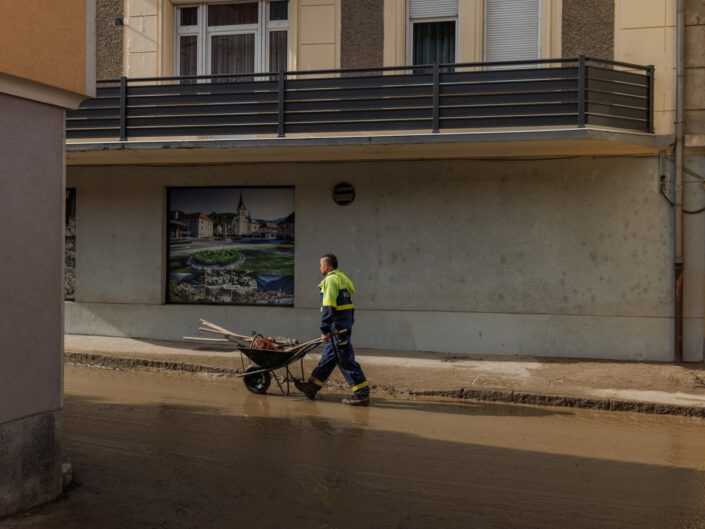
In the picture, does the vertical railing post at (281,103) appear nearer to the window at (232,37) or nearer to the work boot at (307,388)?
the window at (232,37)

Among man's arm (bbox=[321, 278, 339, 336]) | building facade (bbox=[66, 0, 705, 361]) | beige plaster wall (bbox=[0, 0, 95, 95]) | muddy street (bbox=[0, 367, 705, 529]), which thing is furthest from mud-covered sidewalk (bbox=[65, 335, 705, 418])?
beige plaster wall (bbox=[0, 0, 95, 95])

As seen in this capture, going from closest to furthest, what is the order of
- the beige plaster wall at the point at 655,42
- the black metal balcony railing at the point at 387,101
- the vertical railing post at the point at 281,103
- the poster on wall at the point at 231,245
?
the black metal balcony railing at the point at 387,101 < the beige plaster wall at the point at 655,42 < the vertical railing post at the point at 281,103 < the poster on wall at the point at 231,245

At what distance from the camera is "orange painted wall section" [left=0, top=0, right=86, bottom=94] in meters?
5.79

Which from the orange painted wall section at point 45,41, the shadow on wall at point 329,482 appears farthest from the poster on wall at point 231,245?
the orange painted wall section at point 45,41

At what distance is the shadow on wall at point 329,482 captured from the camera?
5.99 metres

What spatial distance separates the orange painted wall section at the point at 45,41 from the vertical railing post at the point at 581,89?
8176mm

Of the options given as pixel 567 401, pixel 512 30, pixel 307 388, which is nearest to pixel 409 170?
pixel 512 30

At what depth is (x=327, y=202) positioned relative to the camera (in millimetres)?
14820

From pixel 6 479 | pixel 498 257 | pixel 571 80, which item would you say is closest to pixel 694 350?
pixel 498 257

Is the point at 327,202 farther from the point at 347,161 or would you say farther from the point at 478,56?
the point at 478,56

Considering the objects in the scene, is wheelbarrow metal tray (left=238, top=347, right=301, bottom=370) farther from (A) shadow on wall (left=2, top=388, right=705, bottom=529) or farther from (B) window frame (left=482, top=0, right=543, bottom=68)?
(B) window frame (left=482, top=0, right=543, bottom=68)

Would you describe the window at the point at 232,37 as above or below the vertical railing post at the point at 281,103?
above

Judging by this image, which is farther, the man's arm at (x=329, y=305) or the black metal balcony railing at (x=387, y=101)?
the black metal balcony railing at (x=387, y=101)

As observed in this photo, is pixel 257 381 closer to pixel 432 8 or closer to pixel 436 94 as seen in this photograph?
pixel 436 94
